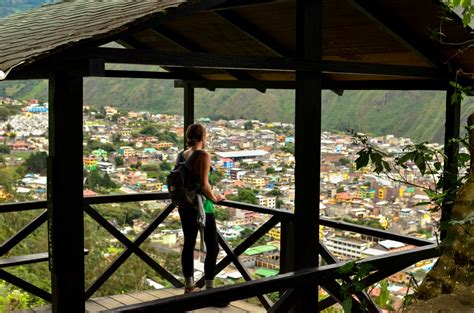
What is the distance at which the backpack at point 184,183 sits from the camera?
527cm

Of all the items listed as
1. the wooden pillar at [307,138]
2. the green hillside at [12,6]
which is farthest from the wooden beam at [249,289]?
the green hillside at [12,6]

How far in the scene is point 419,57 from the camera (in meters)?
5.31

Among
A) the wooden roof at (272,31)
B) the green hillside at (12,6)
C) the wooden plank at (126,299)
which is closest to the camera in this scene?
the wooden roof at (272,31)

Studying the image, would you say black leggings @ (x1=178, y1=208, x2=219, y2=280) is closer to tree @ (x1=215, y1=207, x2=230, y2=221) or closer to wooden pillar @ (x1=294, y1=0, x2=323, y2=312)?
wooden pillar @ (x1=294, y1=0, x2=323, y2=312)

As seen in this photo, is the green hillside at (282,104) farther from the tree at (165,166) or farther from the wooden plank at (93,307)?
the wooden plank at (93,307)

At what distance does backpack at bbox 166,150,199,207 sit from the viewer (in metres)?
5.27

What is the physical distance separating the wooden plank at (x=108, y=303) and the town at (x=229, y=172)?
14.9 feet

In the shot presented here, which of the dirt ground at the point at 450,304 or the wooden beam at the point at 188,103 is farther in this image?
the wooden beam at the point at 188,103

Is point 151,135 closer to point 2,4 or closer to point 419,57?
point 419,57

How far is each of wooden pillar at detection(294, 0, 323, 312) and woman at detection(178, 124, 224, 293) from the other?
1.16 m

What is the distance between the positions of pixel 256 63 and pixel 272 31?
5.23 feet

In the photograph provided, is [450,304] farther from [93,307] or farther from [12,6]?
[12,6]

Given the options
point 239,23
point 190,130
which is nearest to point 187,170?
point 190,130

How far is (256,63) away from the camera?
13.3ft
